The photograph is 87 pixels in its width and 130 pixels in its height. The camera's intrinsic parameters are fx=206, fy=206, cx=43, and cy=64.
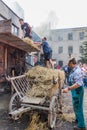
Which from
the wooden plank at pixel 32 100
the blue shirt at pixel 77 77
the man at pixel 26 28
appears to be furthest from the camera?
the man at pixel 26 28

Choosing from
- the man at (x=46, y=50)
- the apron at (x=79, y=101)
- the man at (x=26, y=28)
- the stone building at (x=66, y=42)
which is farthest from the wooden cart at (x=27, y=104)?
the stone building at (x=66, y=42)

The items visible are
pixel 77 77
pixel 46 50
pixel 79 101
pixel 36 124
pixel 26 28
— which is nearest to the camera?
pixel 77 77

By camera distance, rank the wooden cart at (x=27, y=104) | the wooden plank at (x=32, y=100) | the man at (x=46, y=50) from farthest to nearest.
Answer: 1. the man at (x=46, y=50)
2. the wooden plank at (x=32, y=100)
3. the wooden cart at (x=27, y=104)

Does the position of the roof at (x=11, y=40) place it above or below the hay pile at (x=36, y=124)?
above

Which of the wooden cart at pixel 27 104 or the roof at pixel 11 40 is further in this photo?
the roof at pixel 11 40

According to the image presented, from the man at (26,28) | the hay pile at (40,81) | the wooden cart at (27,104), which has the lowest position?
the wooden cart at (27,104)

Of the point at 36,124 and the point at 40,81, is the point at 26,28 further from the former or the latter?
the point at 36,124

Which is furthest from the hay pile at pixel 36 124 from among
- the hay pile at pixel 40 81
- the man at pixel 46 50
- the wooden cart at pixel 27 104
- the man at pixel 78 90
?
the man at pixel 46 50

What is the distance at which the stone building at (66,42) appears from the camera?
44500mm

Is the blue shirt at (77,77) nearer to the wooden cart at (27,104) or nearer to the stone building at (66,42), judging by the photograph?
the wooden cart at (27,104)

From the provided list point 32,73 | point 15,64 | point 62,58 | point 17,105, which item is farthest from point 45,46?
point 62,58

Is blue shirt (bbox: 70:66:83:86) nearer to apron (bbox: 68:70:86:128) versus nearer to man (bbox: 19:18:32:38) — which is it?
apron (bbox: 68:70:86:128)

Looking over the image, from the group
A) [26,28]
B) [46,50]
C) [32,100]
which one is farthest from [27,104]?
[26,28]

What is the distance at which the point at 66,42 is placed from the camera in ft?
151
